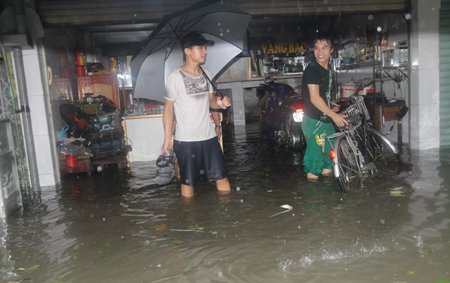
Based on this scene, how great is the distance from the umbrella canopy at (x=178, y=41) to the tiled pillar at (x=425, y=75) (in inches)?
161

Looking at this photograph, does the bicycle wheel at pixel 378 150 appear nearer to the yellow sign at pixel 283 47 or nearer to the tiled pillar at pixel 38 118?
the tiled pillar at pixel 38 118

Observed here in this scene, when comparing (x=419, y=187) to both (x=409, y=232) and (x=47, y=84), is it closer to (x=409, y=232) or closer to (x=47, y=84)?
(x=409, y=232)

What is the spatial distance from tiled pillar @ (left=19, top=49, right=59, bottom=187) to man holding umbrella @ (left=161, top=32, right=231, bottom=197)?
3.24 m

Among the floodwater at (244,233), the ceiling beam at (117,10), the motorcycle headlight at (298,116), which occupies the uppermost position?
the ceiling beam at (117,10)

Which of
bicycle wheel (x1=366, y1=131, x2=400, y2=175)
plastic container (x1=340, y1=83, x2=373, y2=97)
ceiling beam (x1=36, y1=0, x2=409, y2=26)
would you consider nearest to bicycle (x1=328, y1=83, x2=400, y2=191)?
bicycle wheel (x1=366, y1=131, x2=400, y2=175)

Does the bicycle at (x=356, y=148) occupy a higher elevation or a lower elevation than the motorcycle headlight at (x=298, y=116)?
lower

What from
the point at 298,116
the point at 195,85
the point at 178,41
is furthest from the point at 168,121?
the point at 298,116

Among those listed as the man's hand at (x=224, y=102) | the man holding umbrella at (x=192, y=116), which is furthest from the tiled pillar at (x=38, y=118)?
the man's hand at (x=224, y=102)

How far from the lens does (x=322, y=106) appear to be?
15.9ft

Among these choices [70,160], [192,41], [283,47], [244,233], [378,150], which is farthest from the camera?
[283,47]

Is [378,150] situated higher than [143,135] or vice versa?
[143,135]

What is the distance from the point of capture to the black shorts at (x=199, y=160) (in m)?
4.49

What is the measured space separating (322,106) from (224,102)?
4.58 ft

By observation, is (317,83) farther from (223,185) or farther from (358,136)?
(223,185)
